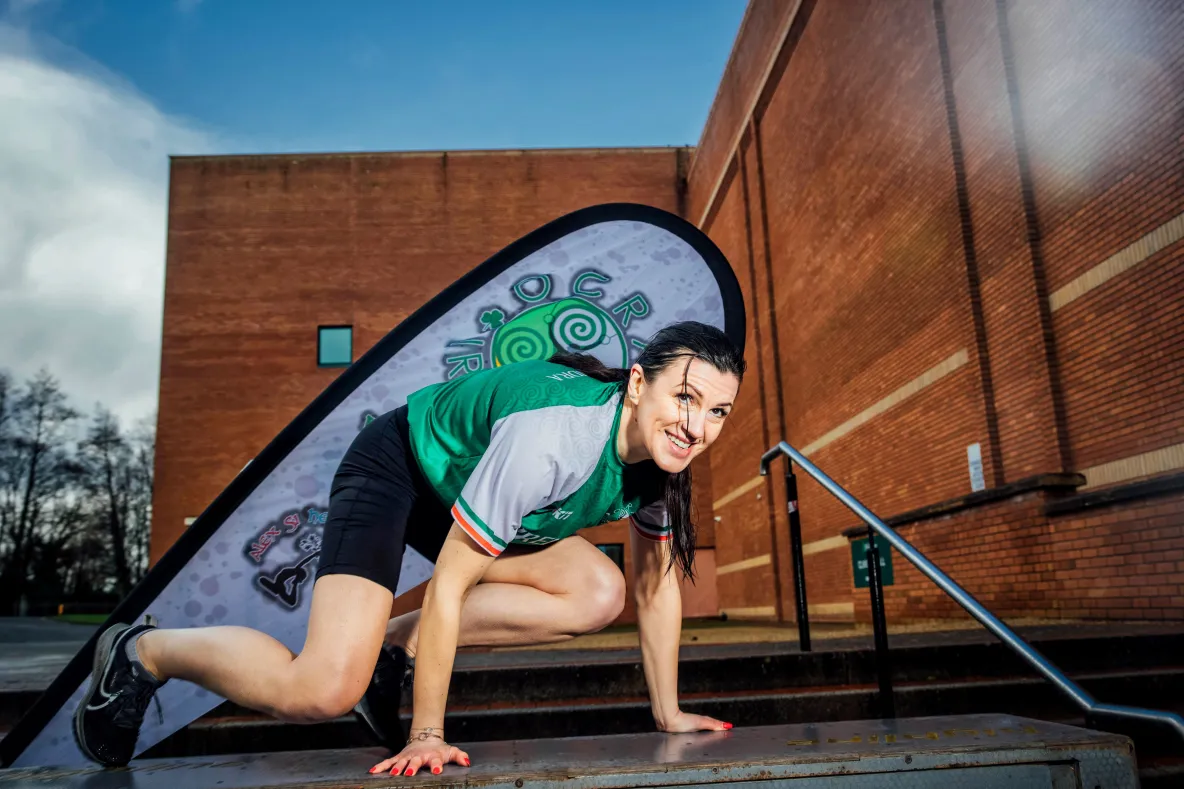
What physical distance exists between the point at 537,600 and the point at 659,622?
35 cm

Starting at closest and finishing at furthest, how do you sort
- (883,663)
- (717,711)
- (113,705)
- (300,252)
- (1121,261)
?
(113,705)
(883,663)
(717,711)
(1121,261)
(300,252)

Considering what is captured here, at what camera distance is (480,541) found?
75.9 inches

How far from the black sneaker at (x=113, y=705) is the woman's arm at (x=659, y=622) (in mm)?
1339

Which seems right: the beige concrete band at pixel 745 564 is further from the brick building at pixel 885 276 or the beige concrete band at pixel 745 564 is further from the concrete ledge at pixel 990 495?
the concrete ledge at pixel 990 495

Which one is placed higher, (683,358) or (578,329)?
(578,329)

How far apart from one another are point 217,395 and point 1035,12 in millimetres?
15638

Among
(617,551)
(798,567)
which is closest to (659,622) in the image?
(798,567)

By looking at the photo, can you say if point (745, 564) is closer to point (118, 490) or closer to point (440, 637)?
point (440, 637)

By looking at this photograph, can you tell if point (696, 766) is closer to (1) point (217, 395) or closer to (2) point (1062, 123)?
(2) point (1062, 123)

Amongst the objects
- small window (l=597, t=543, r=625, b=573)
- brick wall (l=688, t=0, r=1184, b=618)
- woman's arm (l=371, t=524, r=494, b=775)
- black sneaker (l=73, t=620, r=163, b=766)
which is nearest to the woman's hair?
woman's arm (l=371, t=524, r=494, b=775)

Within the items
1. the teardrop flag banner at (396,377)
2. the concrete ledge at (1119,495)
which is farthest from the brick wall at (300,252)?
the teardrop flag banner at (396,377)

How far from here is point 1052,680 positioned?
2.41 m

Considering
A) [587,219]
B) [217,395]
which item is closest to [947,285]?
[587,219]

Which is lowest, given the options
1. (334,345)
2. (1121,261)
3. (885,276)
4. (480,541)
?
(480,541)
